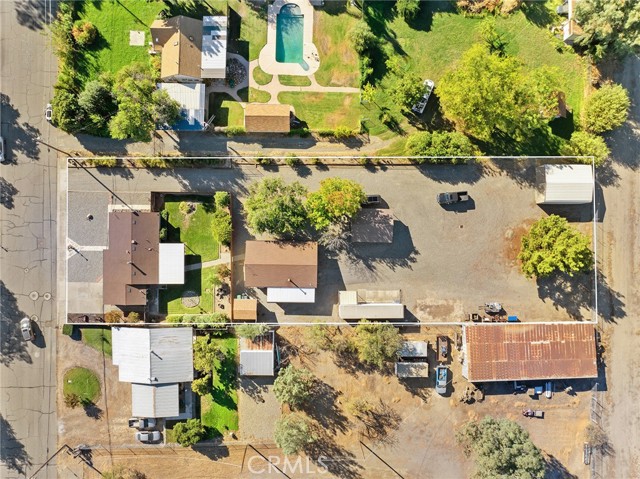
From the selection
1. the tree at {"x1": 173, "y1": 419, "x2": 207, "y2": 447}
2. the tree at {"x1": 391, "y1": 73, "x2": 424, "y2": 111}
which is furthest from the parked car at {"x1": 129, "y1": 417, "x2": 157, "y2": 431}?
the tree at {"x1": 391, "y1": 73, "x2": 424, "y2": 111}

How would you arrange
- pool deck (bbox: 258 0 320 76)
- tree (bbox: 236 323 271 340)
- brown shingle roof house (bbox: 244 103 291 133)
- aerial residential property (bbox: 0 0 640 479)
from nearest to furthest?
tree (bbox: 236 323 271 340) → brown shingle roof house (bbox: 244 103 291 133) → aerial residential property (bbox: 0 0 640 479) → pool deck (bbox: 258 0 320 76)

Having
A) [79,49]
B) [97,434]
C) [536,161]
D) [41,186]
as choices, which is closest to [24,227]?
[41,186]

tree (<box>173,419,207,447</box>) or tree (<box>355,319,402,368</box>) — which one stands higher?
tree (<box>355,319,402,368</box>)

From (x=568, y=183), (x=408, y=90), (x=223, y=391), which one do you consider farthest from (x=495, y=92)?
(x=223, y=391)

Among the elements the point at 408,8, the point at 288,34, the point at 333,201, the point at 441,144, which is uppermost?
the point at 408,8

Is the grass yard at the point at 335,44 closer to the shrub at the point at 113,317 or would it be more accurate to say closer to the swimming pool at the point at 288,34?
the swimming pool at the point at 288,34

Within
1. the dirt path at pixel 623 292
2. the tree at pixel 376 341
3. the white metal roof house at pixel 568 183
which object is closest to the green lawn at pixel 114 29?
the tree at pixel 376 341

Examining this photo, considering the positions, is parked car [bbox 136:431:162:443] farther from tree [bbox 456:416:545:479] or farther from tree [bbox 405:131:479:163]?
tree [bbox 405:131:479:163]

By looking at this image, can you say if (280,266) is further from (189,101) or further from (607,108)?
(607,108)
